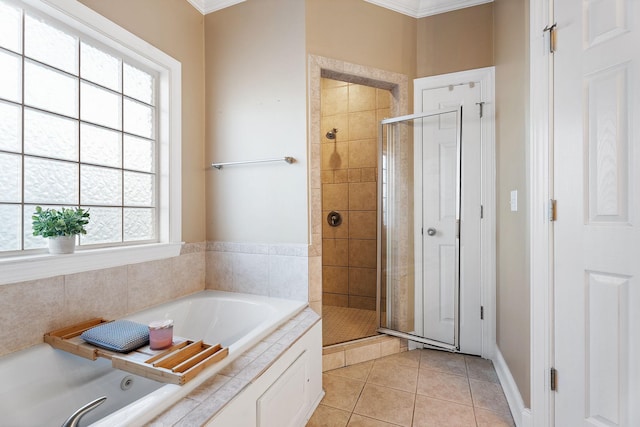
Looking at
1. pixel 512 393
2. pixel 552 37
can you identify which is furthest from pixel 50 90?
pixel 512 393

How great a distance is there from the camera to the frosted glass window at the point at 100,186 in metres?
1.54

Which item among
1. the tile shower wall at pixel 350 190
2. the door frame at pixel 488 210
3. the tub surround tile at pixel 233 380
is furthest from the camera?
the tile shower wall at pixel 350 190

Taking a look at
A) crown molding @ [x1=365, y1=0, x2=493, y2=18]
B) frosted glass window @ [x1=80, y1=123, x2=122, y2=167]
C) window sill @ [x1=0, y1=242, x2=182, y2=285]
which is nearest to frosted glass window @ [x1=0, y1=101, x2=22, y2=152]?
frosted glass window @ [x1=80, y1=123, x2=122, y2=167]

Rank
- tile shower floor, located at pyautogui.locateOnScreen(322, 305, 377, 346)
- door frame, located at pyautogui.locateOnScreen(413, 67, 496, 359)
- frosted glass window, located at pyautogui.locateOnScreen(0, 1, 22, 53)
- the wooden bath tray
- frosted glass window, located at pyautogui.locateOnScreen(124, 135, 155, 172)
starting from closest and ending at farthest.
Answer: the wooden bath tray
frosted glass window, located at pyautogui.locateOnScreen(0, 1, 22, 53)
frosted glass window, located at pyautogui.locateOnScreen(124, 135, 155, 172)
door frame, located at pyautogui.locateOnScreen(413, 67, 496, 359)
tile shower floor, located at pyautogui.locateOnScreen(322, 305, 377, 346)

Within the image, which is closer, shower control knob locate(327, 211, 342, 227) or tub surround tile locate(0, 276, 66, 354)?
tub surround tile locate(0, 276, 66, 354)

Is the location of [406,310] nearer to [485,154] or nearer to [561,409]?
[561,409]

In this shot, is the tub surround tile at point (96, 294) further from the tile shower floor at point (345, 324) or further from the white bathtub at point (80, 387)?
the tile shower floor at point (345, 324)

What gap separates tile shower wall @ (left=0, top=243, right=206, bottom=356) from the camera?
118 centimetres

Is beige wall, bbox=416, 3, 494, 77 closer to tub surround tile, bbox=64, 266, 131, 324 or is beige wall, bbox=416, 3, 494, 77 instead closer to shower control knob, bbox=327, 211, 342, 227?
shower control knob, bbox=327, 211, 342, 227

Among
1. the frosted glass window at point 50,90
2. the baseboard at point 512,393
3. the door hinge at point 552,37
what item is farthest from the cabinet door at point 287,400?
the door hinge at point 552,37

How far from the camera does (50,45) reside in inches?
55.1

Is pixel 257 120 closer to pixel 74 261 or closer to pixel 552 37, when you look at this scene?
pixel 74 261

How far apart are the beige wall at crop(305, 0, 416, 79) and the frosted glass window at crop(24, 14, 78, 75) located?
1.34 m

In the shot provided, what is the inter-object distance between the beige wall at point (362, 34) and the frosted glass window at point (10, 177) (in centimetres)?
171
